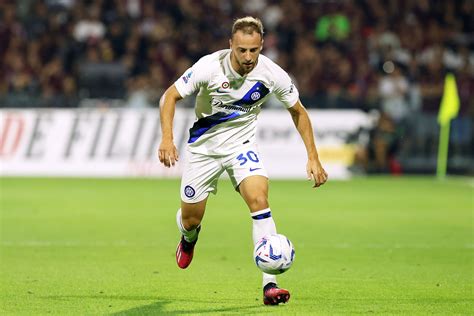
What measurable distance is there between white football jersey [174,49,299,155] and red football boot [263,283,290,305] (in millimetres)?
1267

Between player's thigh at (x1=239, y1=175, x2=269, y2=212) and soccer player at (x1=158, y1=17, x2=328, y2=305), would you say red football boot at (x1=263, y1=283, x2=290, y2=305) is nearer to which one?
soccer player at (x1=158, y1=17, x2=328, y2=305)

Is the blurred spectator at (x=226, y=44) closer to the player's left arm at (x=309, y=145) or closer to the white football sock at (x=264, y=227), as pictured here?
the player's left arm at (x=309, y=145)

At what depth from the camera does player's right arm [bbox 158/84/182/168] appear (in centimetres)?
822

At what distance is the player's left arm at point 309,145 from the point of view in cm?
861

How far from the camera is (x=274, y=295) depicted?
8391mm

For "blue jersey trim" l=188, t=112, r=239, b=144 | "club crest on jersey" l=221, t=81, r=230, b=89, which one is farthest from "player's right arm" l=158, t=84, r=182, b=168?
"blue jersey trim" l=188, t=112, r=239, b=144

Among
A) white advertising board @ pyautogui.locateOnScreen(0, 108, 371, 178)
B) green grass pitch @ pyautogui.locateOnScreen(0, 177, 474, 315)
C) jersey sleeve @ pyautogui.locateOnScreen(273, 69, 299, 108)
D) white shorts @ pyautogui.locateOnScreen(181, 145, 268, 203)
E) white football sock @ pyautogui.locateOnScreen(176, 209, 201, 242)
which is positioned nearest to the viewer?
green grass pitch @ pyautogui.locateOnScreen(0, 177, 474, 315)

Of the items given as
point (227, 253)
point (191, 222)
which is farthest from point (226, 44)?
point (191, 222)

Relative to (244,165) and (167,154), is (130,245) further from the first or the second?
(167,154)

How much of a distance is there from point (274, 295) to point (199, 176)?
139cm

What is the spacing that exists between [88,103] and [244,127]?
15.6 meters

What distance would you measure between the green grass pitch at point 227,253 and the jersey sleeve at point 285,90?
5.23 feet

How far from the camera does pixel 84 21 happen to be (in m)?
26.5

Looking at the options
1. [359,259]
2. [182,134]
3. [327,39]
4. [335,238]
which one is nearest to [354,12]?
[327,39]
